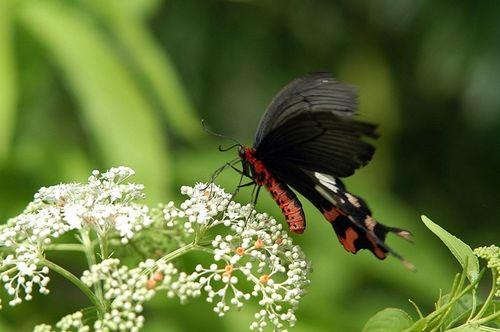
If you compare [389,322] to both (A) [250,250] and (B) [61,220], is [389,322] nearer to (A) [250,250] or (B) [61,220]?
(A) [250,250]

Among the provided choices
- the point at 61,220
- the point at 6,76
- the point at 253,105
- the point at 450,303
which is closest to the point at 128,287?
the point at 61,220

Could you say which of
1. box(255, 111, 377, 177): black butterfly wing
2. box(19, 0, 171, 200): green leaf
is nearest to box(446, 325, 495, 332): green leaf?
box(255, 111, 377, 177): black butterfly wing

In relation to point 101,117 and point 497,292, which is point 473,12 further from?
point 497,292

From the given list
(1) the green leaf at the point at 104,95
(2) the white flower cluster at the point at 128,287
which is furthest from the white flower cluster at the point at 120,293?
(1) the green leaf at the point at 104,95

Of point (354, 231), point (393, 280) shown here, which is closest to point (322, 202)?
point (354, 231)

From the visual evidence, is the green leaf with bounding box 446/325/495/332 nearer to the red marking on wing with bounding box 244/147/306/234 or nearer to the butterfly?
the butterfly
